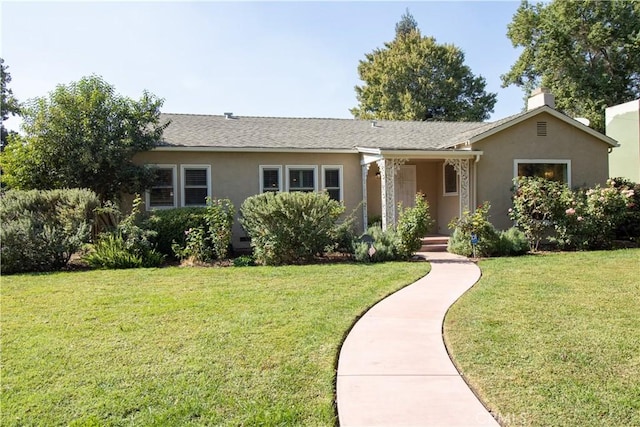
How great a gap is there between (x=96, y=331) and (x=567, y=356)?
16.2ft

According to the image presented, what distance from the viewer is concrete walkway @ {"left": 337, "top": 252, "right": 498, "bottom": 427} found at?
3100 mm

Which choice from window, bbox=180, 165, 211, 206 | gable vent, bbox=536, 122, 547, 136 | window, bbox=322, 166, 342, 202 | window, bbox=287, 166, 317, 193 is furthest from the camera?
window, bbox=322, 166, 342, 202

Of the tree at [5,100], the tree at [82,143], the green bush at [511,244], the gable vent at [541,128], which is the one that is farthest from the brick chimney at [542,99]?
the tree at [5,100]

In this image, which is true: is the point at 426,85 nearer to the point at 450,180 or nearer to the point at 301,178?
the point at 450,180

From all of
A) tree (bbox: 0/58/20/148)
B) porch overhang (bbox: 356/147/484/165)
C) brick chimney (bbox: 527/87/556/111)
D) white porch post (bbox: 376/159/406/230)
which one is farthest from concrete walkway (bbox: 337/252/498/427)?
tree (bbox: 0/58/20/148)

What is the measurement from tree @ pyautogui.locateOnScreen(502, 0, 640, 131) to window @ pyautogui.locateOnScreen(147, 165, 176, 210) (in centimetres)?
2439

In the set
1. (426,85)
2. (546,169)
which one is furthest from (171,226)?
(426,85)

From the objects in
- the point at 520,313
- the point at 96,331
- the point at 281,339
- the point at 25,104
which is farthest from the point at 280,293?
the point at 25,104

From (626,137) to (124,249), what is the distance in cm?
2134

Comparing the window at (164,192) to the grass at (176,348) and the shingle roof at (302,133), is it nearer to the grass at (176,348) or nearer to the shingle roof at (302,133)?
the shingle roof at (302,133)

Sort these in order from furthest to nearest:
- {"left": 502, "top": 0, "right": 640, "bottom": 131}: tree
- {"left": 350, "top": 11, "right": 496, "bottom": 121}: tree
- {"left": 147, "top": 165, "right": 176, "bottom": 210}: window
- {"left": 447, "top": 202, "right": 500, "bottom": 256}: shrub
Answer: {"left": 350, "top": 11, "right": 496, "bottom": 121}: tree
{"left": 502, "top": 0, "right": 640, "bottom": 131}: tree
{"left": 147, "top": 165, "right": 176, "bottom": 210}: window
{"left": 447, "top": 202, "right": 500, "bottom": 256}: shrub

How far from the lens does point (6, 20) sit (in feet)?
25.2

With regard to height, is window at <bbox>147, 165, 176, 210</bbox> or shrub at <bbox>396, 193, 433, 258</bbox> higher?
window at <bbox>147, 165, 176, 210</bbox>

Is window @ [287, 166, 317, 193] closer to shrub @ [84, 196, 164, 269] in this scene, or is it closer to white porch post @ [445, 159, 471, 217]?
white porch post @ [445, 159, 471, 217]
